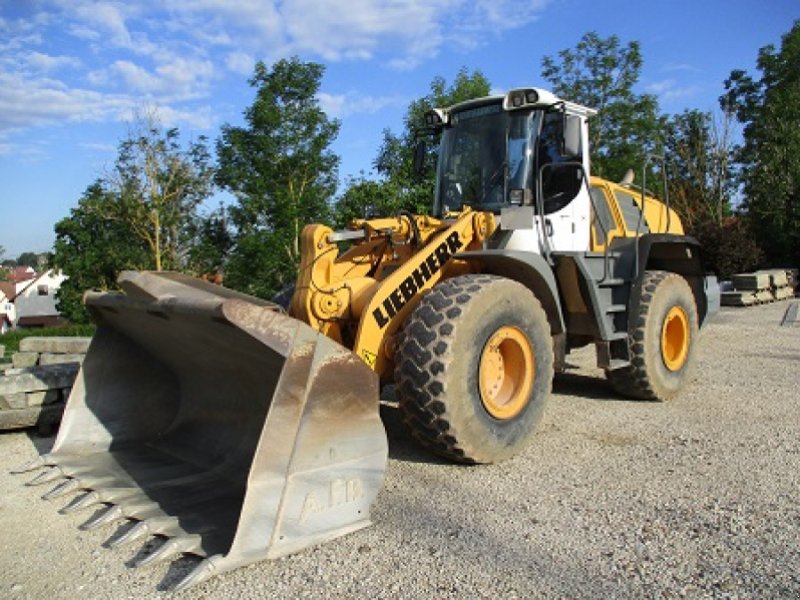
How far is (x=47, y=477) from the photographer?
435 centimetres

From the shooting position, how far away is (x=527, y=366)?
477cm

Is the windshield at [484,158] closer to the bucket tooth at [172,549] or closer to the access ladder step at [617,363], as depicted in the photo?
the access ladder step at [617,363]

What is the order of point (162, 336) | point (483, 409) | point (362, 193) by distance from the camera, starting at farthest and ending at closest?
point (362, 193), point (162, 336), point (483, 409)

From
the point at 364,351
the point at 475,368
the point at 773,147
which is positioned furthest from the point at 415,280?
the point at 773,147

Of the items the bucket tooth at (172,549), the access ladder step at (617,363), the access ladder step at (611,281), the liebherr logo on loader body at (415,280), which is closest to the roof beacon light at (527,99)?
the liebherr logo on loader body at (415,280)

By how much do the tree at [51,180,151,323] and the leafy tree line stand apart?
0.16ft

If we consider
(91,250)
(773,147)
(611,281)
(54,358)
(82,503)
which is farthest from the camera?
(773,147)

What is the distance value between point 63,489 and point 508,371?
287 cm

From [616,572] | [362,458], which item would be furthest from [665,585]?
[362,458]

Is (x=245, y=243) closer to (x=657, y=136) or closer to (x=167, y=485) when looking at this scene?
(x=167, y=485)

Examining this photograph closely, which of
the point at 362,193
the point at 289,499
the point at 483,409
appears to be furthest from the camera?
the point at 362,193

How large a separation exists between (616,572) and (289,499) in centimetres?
149

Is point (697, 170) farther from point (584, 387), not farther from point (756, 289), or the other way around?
point (584, 387)

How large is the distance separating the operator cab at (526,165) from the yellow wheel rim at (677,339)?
145 centimetres
